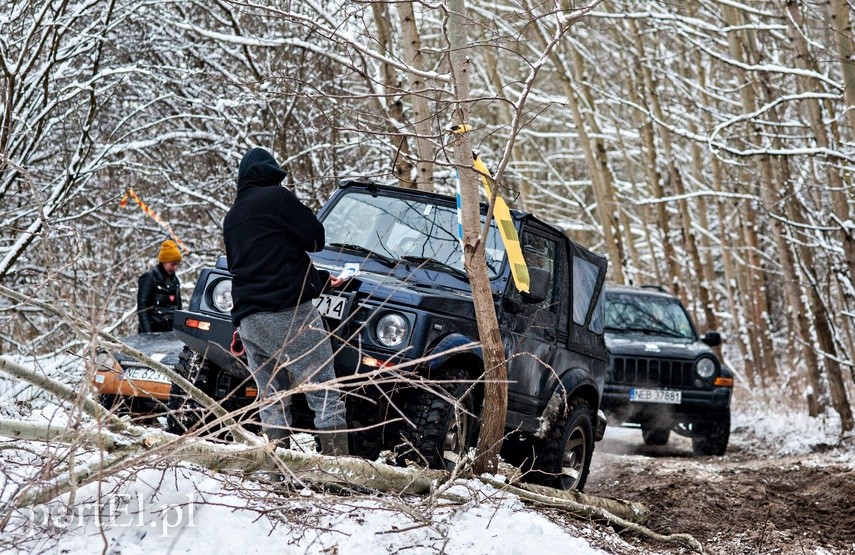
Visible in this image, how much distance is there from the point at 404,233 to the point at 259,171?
162 cm

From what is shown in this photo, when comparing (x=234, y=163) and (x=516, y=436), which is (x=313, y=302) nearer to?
(x=516, y=436)

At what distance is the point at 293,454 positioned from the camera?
16.4 feet

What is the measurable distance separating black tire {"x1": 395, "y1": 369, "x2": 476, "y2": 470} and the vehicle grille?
6.30m

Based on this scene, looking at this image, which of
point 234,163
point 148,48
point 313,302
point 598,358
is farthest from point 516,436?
point 148,48

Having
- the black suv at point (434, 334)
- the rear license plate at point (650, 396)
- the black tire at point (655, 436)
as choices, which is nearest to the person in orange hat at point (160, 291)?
the black suv at point (434, 334)

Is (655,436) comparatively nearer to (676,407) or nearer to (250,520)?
(676,407)

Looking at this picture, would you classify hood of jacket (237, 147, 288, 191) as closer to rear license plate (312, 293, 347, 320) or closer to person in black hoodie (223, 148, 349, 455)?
person in black hoodie (223, 148, 349, 455)

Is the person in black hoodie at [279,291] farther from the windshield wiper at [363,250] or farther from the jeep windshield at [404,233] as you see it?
the jeep windshield at [404,233]

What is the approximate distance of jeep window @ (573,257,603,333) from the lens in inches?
324

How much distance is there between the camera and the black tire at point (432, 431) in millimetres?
6020

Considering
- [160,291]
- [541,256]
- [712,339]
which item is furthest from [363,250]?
[712,339]

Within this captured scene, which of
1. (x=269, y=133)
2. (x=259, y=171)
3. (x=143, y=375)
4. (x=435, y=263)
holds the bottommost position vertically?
(x=143, y=375)

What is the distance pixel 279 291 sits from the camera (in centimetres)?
572

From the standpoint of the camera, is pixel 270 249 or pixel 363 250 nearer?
pixel 270 249
